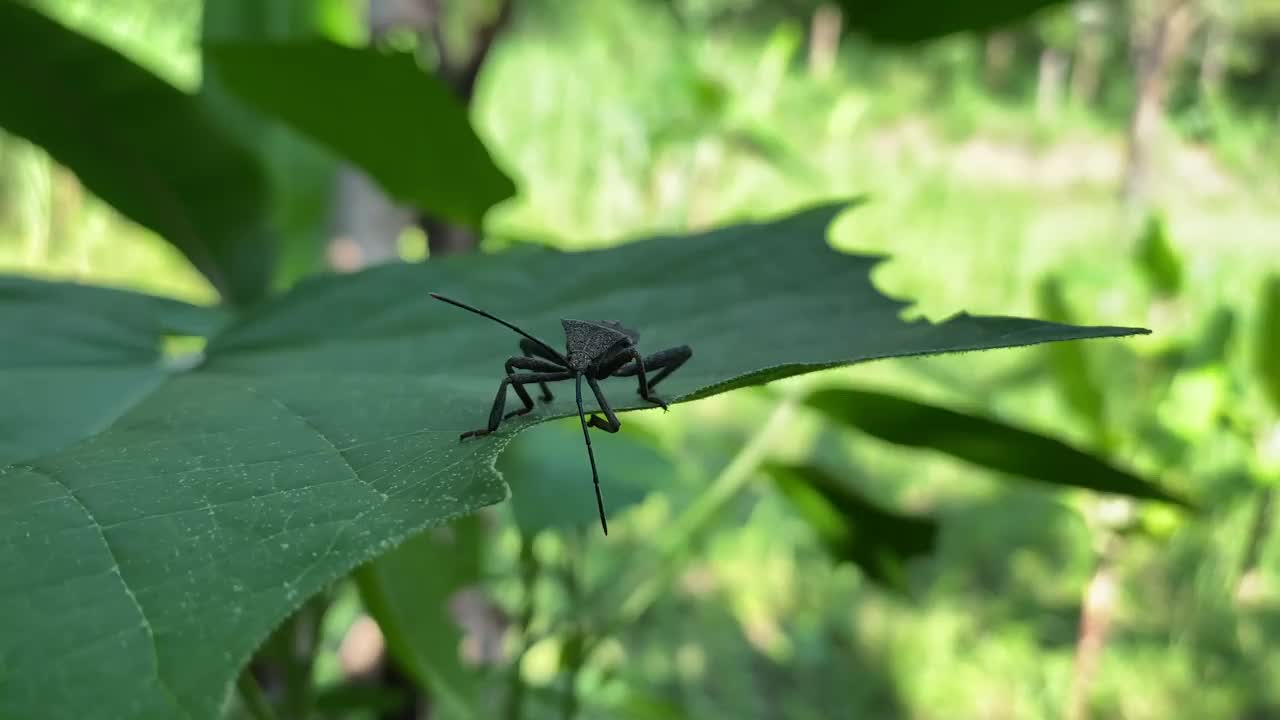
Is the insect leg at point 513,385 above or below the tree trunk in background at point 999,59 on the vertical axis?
below

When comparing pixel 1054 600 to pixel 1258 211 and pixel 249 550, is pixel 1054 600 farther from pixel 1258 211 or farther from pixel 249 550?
pixel 249 550

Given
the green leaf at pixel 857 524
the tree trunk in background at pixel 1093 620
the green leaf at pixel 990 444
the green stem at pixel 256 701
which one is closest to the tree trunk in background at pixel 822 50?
the tree trunk in background at pixel 1093 620

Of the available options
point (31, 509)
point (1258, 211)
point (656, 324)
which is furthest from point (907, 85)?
point (31, 509)

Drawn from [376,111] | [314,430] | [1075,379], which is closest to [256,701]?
[314,430]

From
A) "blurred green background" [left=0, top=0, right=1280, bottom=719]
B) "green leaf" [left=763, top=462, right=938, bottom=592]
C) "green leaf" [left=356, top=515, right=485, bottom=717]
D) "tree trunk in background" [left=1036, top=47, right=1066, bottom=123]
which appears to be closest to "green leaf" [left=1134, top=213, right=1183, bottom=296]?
"blurred green background" [left=0, top=0, right=1280, bottom=719]

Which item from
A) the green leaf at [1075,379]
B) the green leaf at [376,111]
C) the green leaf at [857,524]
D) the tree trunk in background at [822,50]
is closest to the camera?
the green leaf at [376,111]

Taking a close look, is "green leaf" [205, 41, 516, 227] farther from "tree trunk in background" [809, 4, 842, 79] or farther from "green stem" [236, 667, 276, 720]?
"tree trunk in background" [809, 4, 842, 79]

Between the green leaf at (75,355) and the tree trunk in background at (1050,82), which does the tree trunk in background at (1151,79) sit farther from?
the green leaf at (75,355)
